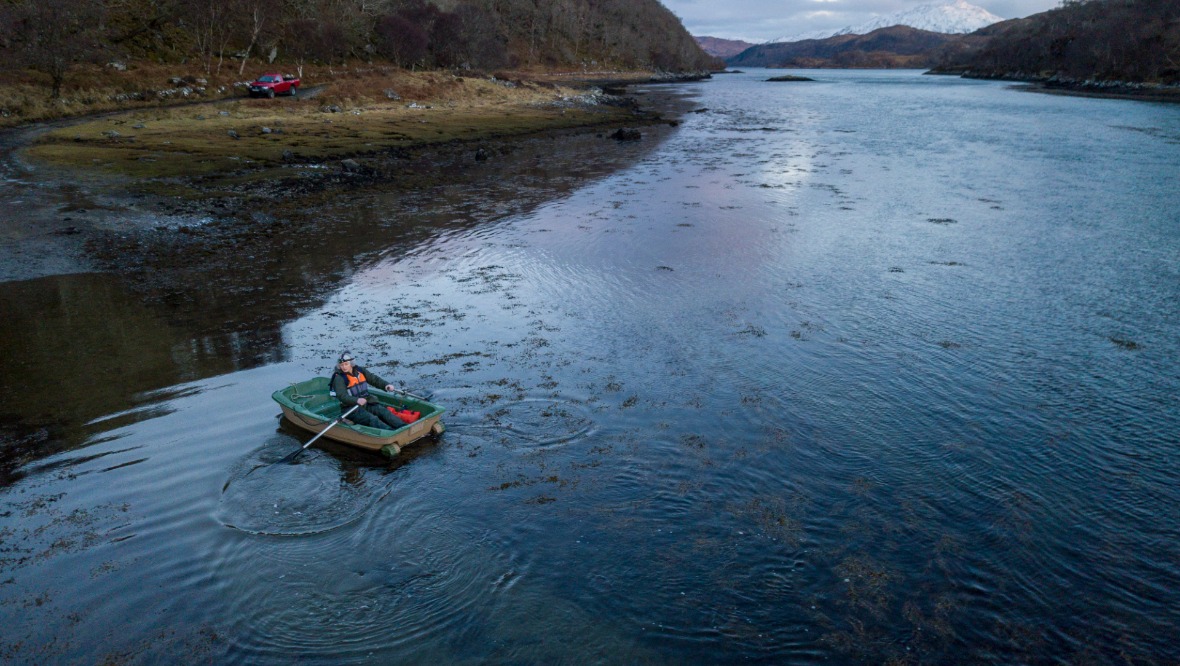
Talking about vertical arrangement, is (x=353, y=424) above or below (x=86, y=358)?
below

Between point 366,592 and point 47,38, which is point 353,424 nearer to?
Answer: point 366,592

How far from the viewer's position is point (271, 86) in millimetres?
61000

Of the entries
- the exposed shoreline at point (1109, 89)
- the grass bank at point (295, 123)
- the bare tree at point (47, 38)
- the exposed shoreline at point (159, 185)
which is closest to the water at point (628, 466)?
the exposed shoreline at point (159, 185)

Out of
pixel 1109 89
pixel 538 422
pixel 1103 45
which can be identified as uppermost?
pixel 1103 45

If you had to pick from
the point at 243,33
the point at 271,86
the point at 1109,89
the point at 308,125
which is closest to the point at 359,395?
the point at 308,125

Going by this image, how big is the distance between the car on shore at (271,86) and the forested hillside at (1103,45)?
11128 cm

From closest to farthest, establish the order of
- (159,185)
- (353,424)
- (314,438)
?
(314,438) < (353,424) < (159,185)

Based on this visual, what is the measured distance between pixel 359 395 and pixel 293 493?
8.44 feet

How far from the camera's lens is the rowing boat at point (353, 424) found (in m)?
13.6

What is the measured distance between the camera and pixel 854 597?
10141 mm

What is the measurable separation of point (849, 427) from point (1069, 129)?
213ft

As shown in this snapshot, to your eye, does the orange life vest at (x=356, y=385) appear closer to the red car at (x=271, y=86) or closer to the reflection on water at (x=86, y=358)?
the reflection on water at (x=86, y=358)

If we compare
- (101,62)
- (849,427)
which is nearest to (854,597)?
(849,427)

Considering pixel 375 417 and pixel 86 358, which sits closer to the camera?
pixel 375 417
